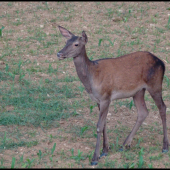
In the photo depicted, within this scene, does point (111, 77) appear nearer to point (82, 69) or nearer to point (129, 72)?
point (129, 72)

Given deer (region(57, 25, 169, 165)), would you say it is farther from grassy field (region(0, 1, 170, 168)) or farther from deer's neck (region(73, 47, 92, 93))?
grassy field (region(0, 1, 170, 168))

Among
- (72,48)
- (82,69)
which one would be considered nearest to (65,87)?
(82,69)

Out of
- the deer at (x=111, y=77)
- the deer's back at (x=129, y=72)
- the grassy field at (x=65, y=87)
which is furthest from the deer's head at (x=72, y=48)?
the grassy field at (x=65, y=87)

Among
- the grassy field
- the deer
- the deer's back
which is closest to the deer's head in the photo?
the deer

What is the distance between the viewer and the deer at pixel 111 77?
630 centimetres

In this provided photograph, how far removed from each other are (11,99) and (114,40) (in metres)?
3.92

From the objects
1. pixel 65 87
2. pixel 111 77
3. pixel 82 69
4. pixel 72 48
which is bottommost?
pixel 65 87

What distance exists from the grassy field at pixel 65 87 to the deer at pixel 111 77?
1.69ft

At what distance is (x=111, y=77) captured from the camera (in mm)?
6453

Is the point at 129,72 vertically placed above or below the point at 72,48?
below

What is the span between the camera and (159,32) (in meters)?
11.6

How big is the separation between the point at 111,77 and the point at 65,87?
2643 mm

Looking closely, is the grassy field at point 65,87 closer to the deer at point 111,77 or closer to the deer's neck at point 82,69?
the deer at point 111,77

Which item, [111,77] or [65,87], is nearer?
[111,77]
